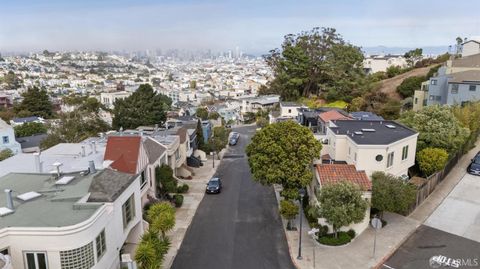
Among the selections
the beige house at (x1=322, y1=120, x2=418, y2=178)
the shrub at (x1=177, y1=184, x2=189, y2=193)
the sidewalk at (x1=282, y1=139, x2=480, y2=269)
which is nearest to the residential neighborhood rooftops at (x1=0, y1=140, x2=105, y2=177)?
the shrub at (x1=177, y1=184, x2=189, y2=193)

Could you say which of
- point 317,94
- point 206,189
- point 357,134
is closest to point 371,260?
point 357,134

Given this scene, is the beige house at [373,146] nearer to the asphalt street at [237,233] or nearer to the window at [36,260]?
the asphalt street at [237,233]

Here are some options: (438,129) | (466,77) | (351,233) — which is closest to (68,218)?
(351,233)

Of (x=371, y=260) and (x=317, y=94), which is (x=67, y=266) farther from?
(x=317, y=94)

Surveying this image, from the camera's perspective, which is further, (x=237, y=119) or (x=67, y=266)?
(x=237, y=119)

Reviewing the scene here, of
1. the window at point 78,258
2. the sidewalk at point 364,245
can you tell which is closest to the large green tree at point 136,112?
the sidewalk at point 364,245

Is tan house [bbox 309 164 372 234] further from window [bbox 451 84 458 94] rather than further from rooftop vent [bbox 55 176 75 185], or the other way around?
window [bbox 451 84 458 94]
